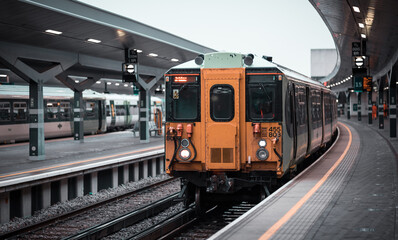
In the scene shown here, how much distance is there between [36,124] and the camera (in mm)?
17781

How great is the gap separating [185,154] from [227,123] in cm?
105

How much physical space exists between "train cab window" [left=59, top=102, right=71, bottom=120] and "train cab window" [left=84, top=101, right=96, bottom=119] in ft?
6.80

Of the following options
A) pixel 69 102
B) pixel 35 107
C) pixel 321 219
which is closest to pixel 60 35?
pixel 35 107

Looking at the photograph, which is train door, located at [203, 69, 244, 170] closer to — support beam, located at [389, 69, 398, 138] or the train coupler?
the train coupler

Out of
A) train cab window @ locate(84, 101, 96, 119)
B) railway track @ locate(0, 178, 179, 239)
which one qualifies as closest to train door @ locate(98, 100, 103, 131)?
train cab window @ locate(84, 101, 96, 119)

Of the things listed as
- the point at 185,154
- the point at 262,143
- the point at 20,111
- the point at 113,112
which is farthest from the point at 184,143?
the point at 113,112

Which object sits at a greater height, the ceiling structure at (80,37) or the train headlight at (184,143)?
the ceiling structure at (80,37)

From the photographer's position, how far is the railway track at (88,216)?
10156 millimetres

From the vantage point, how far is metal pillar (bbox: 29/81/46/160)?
17438mm

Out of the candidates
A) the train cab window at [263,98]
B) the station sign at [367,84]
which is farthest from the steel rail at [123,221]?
the station sign at [367,84]

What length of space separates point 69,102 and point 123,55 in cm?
892

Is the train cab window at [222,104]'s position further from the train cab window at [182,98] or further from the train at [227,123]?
the train cab window at [182,98]

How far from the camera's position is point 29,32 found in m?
15.6

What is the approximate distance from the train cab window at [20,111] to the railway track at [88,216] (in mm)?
12381
